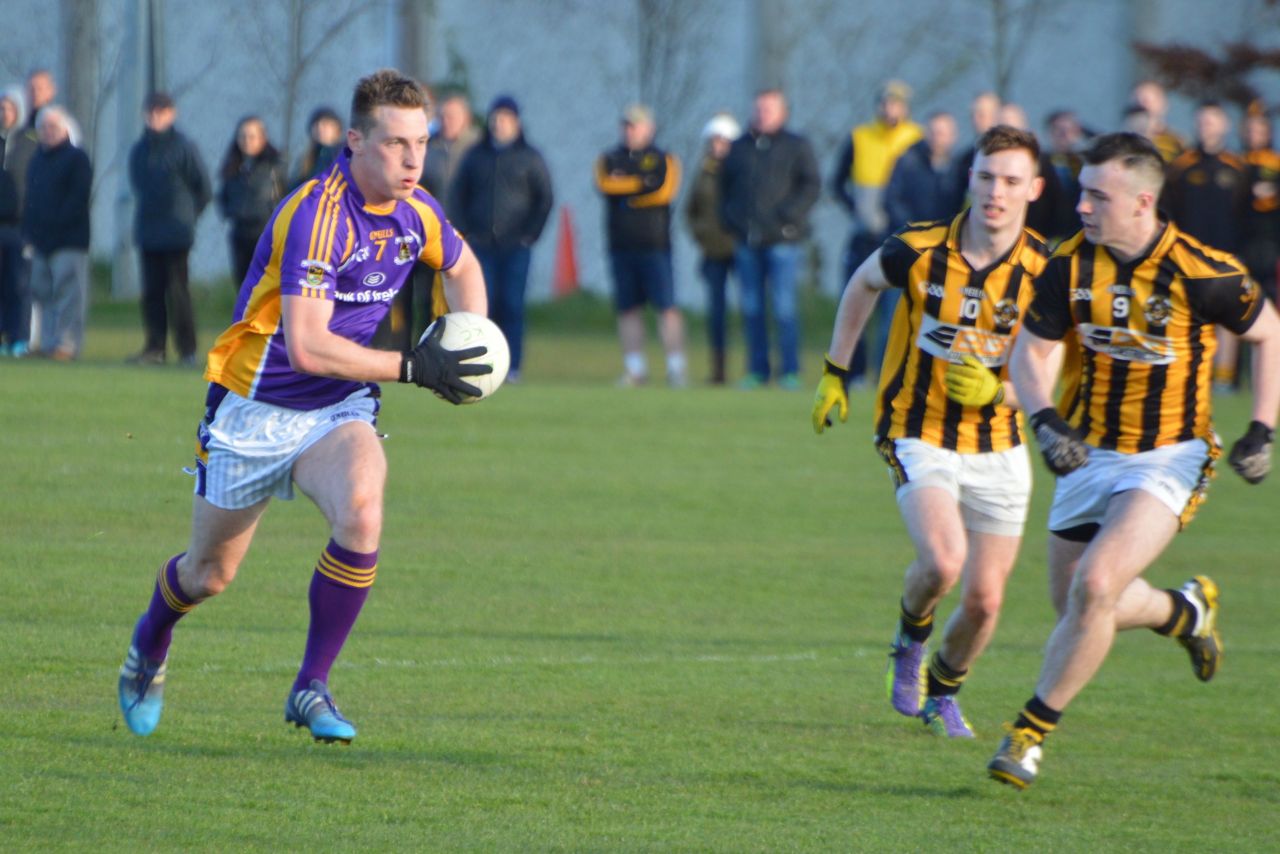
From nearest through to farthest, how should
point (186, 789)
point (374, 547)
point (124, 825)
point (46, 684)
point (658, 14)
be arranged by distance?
point (124, 825), point (186, 789), point (374, 547), point (46, 684), point (658, 14)

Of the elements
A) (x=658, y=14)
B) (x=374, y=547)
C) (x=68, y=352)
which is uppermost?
(x=658, y=14)

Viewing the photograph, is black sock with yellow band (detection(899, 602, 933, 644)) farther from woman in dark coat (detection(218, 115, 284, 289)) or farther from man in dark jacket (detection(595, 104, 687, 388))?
woman in dark coat (detection(218, 115, 284, 289))

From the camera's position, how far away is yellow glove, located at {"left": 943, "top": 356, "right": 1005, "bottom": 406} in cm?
625

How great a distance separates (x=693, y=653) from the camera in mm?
7453

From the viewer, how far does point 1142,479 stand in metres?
5.88

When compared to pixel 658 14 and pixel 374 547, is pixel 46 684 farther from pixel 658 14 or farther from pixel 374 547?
pixel 658 14

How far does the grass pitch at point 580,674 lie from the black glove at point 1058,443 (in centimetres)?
96

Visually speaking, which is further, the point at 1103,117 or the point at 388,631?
the point at 1103,117

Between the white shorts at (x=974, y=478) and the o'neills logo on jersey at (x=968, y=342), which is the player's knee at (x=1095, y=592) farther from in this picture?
the o'neills logo on jersey at (x=968, y=342)

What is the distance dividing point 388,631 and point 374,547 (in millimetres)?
2006

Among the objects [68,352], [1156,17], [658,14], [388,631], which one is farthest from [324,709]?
[1156,17]

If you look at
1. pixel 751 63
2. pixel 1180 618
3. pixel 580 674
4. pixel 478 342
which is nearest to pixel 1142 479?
pixel 1180 618

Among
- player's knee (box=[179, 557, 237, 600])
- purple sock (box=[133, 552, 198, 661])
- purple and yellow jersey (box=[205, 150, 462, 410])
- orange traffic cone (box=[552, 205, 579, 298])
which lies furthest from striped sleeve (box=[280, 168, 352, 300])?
orange traffic cone (box=[552, 205, 579, 298])

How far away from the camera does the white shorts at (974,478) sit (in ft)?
20.9
